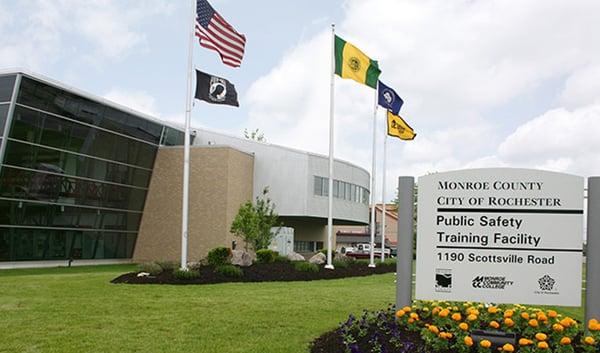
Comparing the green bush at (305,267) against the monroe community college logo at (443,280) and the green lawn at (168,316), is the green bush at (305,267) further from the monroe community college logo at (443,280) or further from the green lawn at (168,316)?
the monroe community college logo at (443,280)

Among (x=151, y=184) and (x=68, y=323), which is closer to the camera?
(x=68, y=323)

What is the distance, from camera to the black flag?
67.1 feet

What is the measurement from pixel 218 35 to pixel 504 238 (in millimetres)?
14974

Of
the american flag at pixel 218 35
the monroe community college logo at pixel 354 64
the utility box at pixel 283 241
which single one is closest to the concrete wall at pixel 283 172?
the utility box at pixel 283 241

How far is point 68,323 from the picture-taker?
980 cm

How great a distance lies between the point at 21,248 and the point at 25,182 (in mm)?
2953

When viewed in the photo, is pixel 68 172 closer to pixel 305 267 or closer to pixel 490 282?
pixel 305 267

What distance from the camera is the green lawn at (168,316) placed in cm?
830

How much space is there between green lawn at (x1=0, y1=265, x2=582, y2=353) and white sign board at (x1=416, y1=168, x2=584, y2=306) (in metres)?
2.21

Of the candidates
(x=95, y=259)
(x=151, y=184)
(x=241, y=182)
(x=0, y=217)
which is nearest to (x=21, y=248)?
(x=0, y=217)

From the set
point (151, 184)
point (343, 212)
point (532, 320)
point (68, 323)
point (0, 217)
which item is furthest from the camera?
point (343, 212)

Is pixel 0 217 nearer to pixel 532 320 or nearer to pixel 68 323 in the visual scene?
pixel 68 323

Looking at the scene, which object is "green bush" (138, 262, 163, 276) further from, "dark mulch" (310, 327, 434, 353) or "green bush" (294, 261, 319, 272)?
"dark mulch" (310, 327, 434, 353)

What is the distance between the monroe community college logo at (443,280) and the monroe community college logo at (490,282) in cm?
27
